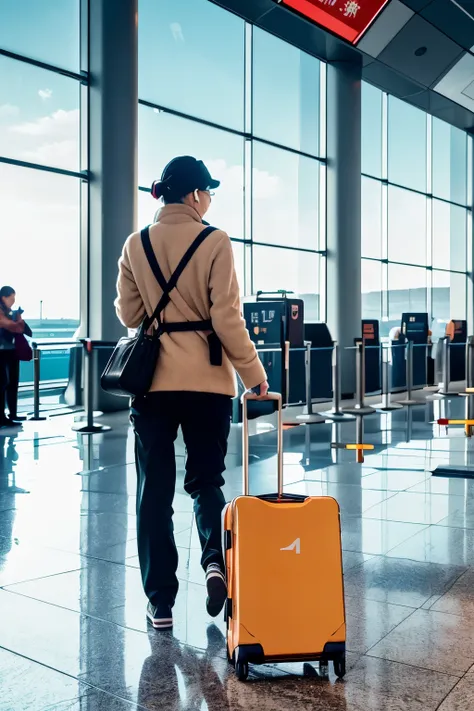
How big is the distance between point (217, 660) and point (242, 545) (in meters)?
0.48

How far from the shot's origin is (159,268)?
283 centimetres

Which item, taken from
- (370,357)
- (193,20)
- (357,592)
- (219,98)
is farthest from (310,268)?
(357,592)

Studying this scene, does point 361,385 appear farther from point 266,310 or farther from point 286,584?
point 286,584

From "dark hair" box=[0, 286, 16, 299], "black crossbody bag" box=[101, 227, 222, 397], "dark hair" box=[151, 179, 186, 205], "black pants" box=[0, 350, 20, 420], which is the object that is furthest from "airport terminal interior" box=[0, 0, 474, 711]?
"dark hair" box=[151, 179, 186, 205]

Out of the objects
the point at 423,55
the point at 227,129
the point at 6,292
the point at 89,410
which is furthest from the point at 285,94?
the point at 89,410

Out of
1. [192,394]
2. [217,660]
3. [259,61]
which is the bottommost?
[217,660]

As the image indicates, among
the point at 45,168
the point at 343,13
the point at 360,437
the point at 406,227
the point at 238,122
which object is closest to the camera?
the point at 360,437

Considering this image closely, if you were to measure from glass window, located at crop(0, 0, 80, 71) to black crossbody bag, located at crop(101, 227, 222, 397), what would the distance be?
26.7 ft

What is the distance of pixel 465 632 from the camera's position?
279cm

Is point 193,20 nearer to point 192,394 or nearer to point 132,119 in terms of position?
point 132,119

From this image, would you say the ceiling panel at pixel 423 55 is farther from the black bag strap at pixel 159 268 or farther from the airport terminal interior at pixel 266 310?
the black bag strap at pixel 159 268

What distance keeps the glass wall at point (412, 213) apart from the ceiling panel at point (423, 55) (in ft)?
5.97

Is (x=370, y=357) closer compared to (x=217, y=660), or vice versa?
(x=217, y=660)

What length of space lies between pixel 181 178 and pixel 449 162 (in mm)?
18274
